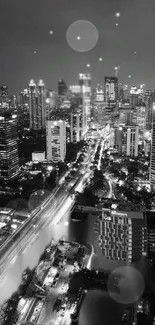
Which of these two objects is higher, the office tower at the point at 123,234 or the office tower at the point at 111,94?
the office tower at the point at 111,94

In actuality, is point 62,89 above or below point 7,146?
above

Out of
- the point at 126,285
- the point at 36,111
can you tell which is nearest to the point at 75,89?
the point at 36,111

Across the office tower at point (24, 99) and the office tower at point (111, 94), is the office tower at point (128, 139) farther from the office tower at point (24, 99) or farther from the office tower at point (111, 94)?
the office tower at point (24, 99)

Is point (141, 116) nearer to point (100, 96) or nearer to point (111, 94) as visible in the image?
point (100, 96)

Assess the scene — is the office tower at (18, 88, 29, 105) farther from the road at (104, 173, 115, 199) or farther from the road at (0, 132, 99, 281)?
the road at (0, 132, 99, 281)

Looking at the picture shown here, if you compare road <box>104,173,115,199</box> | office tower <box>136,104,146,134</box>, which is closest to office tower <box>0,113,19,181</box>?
road <box>104,173,115,199</box>

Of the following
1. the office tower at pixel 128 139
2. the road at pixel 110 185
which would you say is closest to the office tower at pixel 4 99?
the office tower at pixel 128 139

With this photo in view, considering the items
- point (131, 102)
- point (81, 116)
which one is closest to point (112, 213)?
point (81, 116)
